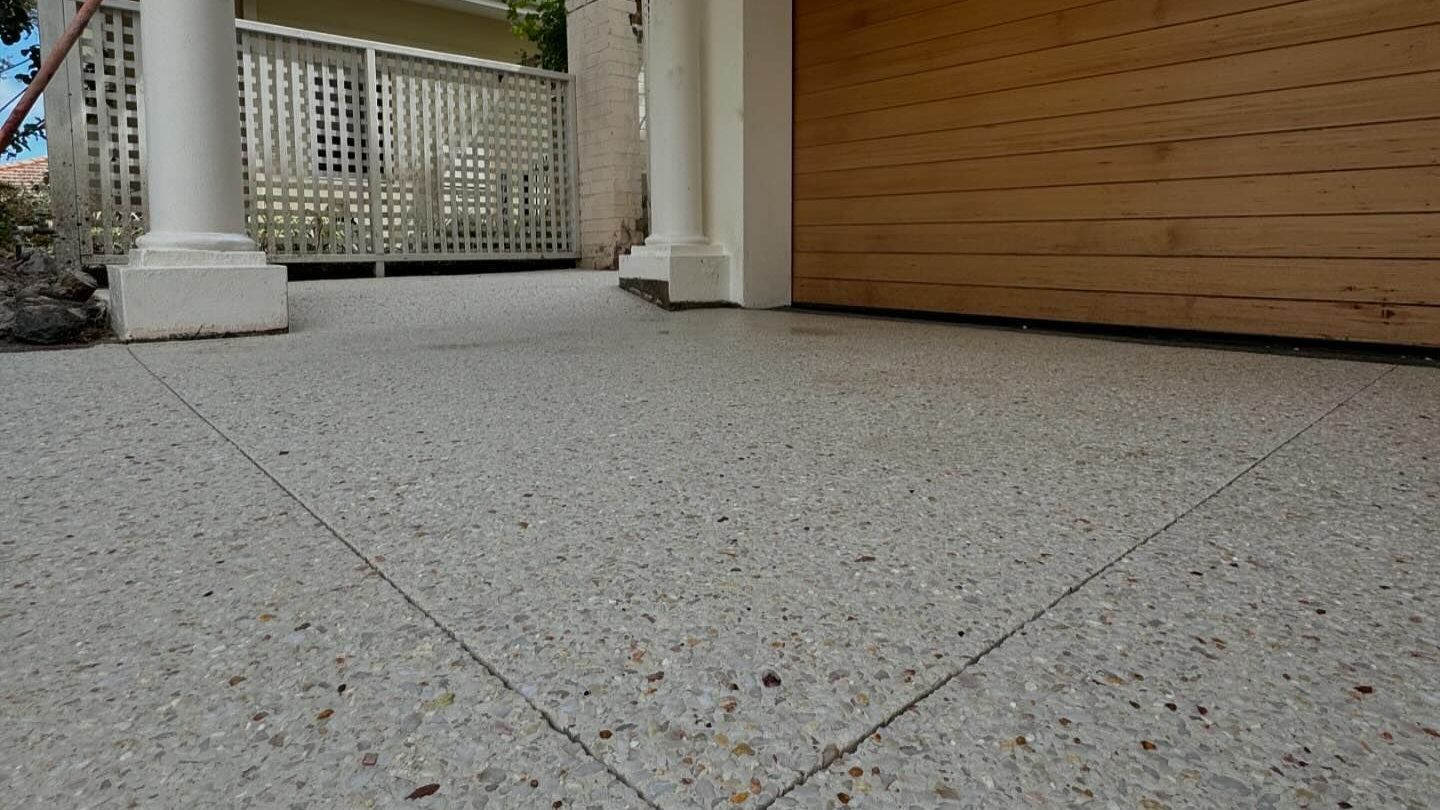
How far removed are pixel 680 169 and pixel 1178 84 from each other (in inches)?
101

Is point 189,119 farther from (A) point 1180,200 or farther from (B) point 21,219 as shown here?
(B) point 21,219

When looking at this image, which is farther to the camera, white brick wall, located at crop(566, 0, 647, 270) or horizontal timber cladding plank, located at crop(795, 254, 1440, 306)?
white brick wall, located at crop(566, 0, 647, 270)

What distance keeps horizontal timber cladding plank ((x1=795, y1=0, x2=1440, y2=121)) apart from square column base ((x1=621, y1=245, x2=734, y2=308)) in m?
1.05

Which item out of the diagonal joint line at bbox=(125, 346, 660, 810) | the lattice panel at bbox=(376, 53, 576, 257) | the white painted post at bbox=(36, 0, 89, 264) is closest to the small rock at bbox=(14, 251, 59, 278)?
the white painted post at bbox=(36, 0, 89, 264)

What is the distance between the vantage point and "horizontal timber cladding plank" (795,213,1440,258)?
9.25 ft

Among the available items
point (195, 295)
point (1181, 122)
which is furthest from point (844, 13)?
point (195, 295)

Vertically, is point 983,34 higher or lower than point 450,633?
higher

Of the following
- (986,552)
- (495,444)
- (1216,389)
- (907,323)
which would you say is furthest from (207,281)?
(1216,389)

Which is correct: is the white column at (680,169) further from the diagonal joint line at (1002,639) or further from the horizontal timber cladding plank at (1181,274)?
the diagonal joint line at (1002,639)

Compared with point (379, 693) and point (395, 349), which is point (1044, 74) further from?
point (379, 693)

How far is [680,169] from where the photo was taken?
4926 millimetres

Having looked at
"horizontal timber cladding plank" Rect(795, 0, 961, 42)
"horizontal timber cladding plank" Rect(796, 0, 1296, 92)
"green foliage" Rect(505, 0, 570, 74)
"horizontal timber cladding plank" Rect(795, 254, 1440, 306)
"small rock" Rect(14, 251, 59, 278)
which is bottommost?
"horizontal timber cladding plank" Rect(795, 254, 1440, 306)

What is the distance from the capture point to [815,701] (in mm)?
824

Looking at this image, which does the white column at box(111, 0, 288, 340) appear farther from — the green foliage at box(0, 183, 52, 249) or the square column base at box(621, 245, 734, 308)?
the green foliage at box(0, 183, 52, 249)
